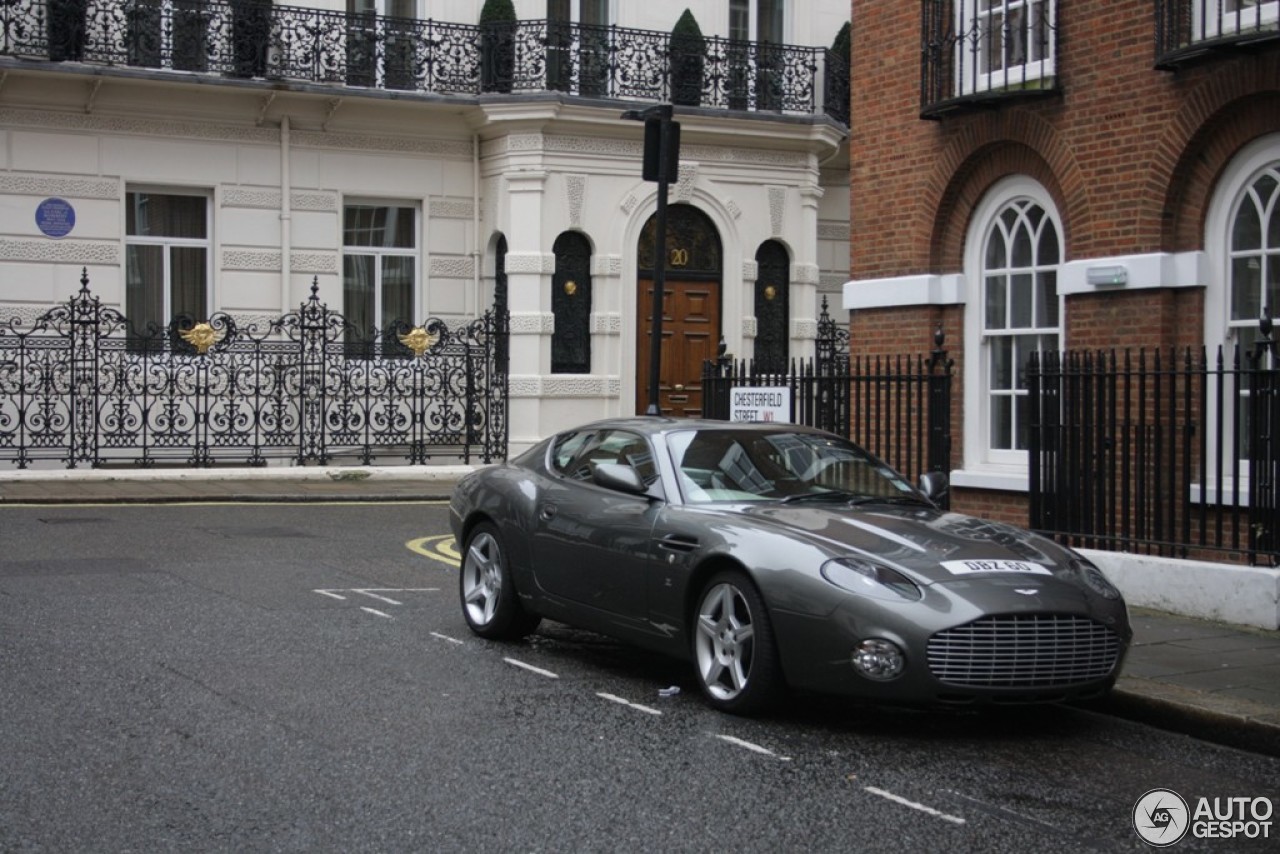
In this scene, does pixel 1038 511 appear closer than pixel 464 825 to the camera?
No

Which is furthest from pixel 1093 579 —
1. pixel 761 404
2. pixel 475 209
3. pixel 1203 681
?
pixel 475 209

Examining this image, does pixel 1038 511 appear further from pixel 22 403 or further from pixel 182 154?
pixel 182 154

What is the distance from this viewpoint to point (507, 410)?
75.1ft

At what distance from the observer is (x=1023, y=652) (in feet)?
23.7

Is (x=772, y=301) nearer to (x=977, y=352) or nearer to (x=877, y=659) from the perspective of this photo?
(x=977, y=352)

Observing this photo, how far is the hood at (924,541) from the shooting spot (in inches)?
292

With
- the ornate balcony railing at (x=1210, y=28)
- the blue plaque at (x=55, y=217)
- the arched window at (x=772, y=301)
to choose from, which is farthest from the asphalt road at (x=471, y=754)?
the arched window at (x=772, y=301)

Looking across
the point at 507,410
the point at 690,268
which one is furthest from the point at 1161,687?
the point at 690,268

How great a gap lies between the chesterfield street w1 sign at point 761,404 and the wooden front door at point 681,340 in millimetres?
9857

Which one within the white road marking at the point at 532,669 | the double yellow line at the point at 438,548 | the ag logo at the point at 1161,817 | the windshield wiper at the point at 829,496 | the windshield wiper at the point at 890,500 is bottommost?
the ag logo at the point at 1161,817

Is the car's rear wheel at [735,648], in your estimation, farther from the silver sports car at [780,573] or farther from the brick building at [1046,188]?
the brick building at [1046,188]

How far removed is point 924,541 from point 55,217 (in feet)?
57.1

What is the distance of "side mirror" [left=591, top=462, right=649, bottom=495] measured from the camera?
334 inches

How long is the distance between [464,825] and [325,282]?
18.7 meters
